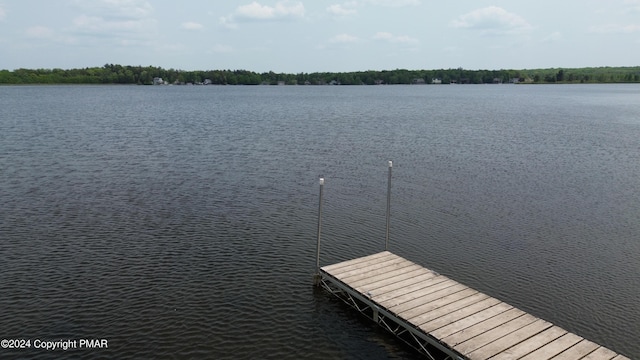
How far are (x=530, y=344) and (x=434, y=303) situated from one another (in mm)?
3452

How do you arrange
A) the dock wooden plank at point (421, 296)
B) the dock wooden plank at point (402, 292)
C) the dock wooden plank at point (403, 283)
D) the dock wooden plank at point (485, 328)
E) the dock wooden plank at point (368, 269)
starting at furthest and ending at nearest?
1. the dock wooden plank at point (368, 269)
2. the dock wooden plank at point (403, 283)
3. the dock wooden plank at point (402, 292)
4. the dock wooden plank at point (421, 296)
5. the dock wooden plank at point (485, 328)

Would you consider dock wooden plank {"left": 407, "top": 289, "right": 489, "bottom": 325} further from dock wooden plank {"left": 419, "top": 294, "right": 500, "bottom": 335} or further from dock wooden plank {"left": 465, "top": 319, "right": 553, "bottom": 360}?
dock wooden plank {"left": 465, "top": 319, "right": 553, "bottom": 360}

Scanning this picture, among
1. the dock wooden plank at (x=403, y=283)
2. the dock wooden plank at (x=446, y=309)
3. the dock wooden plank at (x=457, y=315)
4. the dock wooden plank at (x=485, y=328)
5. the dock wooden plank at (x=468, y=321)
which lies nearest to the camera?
the dock wooden plank at (x=485, y=328)

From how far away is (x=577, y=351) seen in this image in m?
13.6

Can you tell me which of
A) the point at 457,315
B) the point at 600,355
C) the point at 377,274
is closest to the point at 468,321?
the point at 457,315

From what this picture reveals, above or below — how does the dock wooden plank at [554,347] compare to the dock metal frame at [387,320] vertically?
above

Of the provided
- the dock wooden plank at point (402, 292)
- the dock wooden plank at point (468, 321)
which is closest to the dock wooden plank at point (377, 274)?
the dock wooden plank at point (402, 292)

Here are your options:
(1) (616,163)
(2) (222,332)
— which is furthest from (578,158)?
(2) (222,332)

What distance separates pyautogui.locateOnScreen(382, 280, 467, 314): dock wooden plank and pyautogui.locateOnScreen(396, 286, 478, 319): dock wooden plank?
0.14m

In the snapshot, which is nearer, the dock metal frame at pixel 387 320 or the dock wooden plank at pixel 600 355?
the dock wooden plank at pixel 600 355

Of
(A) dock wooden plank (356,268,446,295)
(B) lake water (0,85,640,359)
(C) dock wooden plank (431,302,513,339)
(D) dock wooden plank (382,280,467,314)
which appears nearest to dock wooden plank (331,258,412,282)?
(A) dock wooden plank (356,268,446,295)

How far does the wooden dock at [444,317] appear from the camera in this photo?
44.7 feet

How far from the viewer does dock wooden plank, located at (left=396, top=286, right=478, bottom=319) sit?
15758mm

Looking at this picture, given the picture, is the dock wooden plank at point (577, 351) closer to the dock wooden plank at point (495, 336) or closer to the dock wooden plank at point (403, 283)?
the dock wooden plank at point (495, 336)
